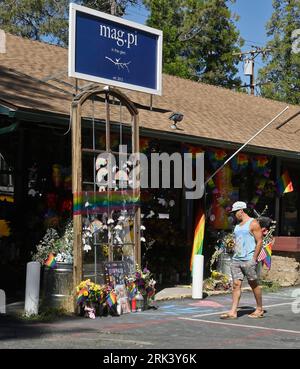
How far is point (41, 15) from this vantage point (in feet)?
114

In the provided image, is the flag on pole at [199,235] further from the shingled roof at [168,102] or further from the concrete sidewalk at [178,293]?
the shingled roof at [168,102]

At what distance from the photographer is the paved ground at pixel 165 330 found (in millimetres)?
7621

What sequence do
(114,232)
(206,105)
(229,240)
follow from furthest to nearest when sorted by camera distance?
(206,105), (229,240), (114,232)

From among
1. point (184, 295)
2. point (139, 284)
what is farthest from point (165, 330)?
point (184, 295)

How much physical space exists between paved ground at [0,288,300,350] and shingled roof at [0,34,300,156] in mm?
3150

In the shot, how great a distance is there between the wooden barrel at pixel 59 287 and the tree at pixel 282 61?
26906 mm

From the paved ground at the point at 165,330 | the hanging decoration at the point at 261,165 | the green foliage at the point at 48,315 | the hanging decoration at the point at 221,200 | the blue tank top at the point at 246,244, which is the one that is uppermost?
the hanging decoration at the point at 261,165

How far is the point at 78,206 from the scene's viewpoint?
980 cm

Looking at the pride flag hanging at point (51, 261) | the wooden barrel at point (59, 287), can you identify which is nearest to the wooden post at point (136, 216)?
the wooden barrel at point (59, 287)

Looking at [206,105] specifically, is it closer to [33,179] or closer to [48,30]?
[33,179]

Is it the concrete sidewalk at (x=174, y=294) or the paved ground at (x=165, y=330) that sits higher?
the concrete sidewalk at (x=174, y=294)

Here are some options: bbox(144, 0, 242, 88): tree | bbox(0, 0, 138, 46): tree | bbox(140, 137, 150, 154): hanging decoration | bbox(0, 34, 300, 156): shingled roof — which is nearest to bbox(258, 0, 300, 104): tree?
bbox(144, 0, 242, 88): tree

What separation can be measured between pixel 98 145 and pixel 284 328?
14.3 feet

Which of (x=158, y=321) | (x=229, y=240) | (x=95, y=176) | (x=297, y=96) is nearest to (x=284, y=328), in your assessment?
(x=158, y=321)
